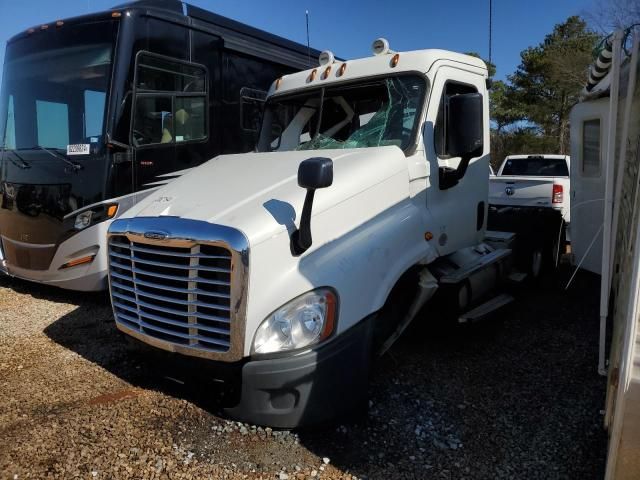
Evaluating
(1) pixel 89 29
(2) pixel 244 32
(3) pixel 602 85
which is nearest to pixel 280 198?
(3) pixel 602 85

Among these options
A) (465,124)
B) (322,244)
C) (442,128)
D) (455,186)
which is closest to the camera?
(322,244)

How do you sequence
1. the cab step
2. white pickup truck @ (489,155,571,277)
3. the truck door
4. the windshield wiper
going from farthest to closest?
1. white pickup truck @ (489,155,571,277)
2. the windshield wiper
3. the cab step
4. the truck door

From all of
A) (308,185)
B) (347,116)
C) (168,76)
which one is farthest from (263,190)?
(168,76)

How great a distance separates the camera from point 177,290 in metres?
3.04

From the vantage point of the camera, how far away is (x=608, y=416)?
2697mm

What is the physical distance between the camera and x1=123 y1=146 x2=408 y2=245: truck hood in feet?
9.98

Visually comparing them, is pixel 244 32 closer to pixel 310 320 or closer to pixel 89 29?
pixel 89 29

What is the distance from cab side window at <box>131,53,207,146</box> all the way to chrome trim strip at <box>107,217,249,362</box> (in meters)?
2.64

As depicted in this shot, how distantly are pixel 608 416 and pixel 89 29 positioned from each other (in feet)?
19.3

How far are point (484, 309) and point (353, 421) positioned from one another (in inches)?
72.4

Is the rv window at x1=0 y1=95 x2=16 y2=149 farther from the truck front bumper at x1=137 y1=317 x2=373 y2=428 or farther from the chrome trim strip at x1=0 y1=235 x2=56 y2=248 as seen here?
the truck front bumper at x1=137 y1=317 x2=373 y2=428

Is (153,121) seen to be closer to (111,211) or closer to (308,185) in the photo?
(111,211)

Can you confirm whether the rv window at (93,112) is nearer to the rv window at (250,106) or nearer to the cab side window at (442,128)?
the rv window at (250,106)

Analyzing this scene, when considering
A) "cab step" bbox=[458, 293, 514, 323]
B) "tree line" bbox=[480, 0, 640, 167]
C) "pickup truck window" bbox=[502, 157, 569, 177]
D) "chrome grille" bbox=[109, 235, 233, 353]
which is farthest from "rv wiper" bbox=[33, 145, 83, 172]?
"tree line" bbox=[480, 0, 640, 167]
